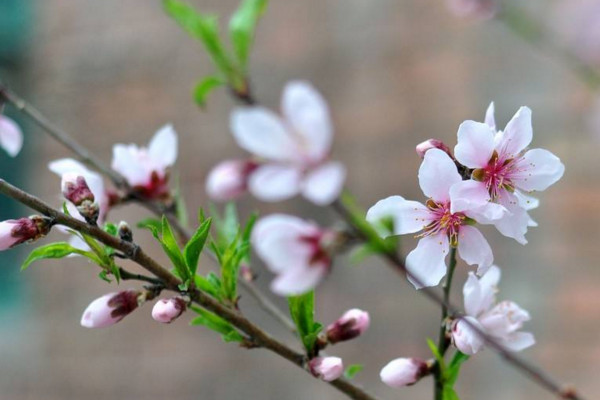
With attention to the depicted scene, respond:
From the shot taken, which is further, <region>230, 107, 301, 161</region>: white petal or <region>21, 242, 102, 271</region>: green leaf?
<region>21, 242, 102, 271</region>: green leaf

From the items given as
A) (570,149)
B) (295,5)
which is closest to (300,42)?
(295,5)

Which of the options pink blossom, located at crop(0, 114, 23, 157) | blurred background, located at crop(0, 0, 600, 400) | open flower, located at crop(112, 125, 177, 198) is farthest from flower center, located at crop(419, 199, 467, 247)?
blurred background, located at crop(0, 0, 600, 400)

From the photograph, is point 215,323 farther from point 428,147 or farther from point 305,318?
point 428,147

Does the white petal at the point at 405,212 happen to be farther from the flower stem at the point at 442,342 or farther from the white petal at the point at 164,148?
the white petal at the point at 164,148

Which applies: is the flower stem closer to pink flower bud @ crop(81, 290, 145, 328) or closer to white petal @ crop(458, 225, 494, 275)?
white petal @ crop(458, 225, 494, 275)

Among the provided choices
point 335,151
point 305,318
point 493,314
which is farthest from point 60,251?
point 335,151

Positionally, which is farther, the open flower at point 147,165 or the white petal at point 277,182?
the open flower at point 147,165

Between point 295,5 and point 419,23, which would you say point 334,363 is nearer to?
point 419,23

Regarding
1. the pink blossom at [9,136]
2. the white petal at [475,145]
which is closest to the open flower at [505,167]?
the white petal at [475,145]
